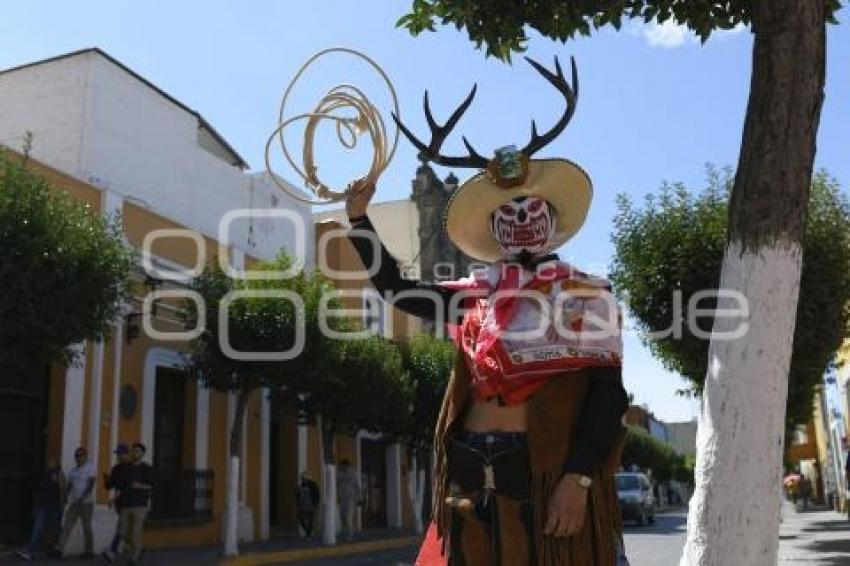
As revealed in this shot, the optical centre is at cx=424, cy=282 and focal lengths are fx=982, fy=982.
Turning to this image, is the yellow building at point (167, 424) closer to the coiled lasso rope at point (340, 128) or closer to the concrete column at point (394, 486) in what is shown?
the concrete column at point (394, 486)

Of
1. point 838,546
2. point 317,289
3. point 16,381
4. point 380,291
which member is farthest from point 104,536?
point 380,291

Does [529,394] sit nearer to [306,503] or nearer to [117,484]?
[117,484]

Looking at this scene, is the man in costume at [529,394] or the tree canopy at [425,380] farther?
the tree canopy at [425,380]

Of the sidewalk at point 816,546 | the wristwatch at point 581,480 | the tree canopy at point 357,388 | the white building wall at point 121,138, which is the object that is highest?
the white building wall at point 121,138

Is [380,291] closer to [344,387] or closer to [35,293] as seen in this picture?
[35,293]

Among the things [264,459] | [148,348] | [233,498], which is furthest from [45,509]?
[264,459]

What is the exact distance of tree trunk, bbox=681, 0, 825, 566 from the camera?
3.64 m

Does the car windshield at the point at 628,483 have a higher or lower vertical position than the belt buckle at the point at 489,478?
lower

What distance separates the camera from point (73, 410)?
15734 mm

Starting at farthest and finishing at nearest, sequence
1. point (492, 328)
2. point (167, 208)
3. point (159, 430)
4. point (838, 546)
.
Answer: point (167, 208) < point (159, 430) < point (838, 546) < point (492, 328)

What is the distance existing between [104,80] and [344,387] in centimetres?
756

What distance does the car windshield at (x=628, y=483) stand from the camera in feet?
95.7

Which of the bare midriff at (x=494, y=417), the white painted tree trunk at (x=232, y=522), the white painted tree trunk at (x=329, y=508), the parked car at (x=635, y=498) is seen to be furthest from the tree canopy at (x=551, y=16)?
the parked car at (x=635, y=498)

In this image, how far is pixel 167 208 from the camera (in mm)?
20766
